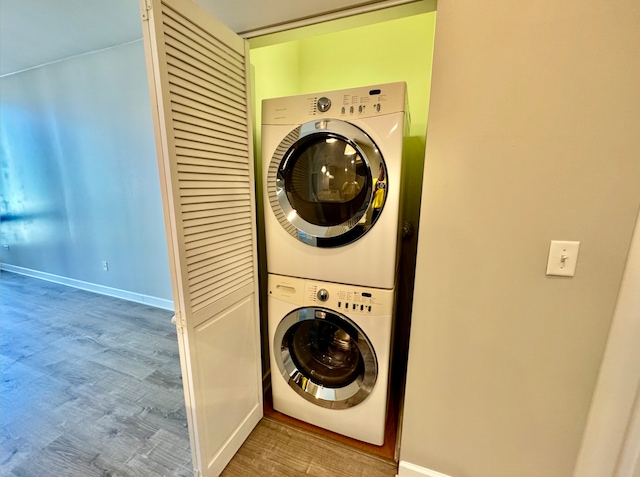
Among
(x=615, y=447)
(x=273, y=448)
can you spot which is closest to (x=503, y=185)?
(x=615, y=447)

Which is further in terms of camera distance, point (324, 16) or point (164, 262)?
point (164, 262)

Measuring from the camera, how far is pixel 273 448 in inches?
54.1

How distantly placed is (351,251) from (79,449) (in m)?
1.74

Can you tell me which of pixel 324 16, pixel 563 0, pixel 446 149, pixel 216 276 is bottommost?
pixel 216 276

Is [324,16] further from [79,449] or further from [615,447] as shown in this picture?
[79,449]

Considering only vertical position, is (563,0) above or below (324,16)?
below

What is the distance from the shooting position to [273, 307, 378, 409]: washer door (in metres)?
1.28

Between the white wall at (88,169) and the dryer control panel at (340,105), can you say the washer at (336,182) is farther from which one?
the white wall at (88,169)

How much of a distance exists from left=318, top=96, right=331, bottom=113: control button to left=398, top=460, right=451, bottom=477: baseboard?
165 cm

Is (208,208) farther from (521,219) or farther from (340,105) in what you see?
(521,219)

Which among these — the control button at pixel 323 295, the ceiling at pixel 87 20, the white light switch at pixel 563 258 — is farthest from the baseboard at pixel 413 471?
the ceiling at pixel 87 20

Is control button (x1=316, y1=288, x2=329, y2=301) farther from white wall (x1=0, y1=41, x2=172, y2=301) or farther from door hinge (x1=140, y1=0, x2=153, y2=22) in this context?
white wall (x1=0, y1=41, x2=172, y2=301)

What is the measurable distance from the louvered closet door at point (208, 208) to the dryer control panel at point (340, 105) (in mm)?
159

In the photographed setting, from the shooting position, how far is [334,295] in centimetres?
125
